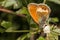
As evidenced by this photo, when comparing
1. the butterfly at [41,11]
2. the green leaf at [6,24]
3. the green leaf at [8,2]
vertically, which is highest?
the butterfly at [41,11]

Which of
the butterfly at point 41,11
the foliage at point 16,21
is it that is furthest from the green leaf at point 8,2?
the butterfly at point 41,11

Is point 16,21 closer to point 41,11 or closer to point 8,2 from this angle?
point 8,2

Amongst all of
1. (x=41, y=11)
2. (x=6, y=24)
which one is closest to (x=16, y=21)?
(x=6, y=24)

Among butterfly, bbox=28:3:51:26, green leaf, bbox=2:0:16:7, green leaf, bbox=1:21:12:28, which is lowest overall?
green leaf, bbox=1:21:12:28

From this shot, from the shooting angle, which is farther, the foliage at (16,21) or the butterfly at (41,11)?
the foliage at (16,21)

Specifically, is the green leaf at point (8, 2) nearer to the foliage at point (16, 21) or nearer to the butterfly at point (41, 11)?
the foliage at point (16, 21)

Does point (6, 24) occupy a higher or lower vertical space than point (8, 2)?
lower

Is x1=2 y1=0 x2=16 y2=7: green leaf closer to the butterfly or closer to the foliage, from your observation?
the foliage

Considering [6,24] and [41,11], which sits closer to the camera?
[41,11]

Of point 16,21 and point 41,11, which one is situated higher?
point 41,11

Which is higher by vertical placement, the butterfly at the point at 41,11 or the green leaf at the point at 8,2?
the butterfly at the point at 41,11

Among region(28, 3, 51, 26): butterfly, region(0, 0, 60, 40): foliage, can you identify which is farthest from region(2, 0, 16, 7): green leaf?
region(28, 3, 51, 26): butterfly
